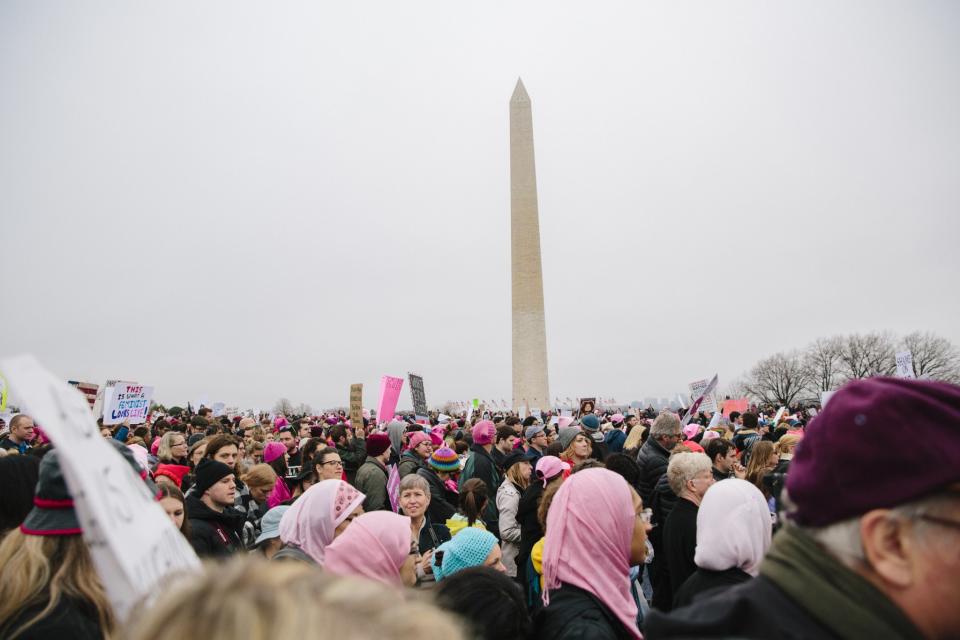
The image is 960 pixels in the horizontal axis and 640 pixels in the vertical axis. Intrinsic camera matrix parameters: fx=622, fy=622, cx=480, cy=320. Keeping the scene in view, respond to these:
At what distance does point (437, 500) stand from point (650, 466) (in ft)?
7.57

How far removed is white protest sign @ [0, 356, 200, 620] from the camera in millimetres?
936

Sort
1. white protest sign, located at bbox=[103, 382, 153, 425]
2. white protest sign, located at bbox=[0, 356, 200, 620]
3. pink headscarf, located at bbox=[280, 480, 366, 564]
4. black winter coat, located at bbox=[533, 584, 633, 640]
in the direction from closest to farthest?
white protest sign, located at bbox=[0, 356, 200, 620] → black winter coat, located at bbox=[533, 584, 633, 640] → pink headscarf, located at bbox=[280, 480, 366, 564] → white protest sign, located at bbox=[103, 382, 153, 425]

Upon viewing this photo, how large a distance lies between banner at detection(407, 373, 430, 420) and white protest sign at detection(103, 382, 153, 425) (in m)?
5.86

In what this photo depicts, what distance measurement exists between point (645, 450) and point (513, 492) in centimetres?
199

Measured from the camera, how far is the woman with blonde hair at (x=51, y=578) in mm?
1855

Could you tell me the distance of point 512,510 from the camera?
5.47m

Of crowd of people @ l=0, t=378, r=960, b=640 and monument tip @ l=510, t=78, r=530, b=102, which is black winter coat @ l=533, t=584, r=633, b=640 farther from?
monument tip @ l=510, t=78, r=530, b=102

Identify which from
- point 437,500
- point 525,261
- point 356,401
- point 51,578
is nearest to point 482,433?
point 437,500

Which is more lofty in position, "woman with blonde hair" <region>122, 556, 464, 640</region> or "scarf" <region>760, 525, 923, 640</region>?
"woman with blonde hair" <region>122, 556, 464, 640</region>

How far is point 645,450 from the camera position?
22.6 feet

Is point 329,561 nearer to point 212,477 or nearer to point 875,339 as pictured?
point 212,477

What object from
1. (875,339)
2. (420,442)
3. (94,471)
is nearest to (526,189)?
(420,442)

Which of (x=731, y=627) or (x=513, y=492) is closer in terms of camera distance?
(x=731, y=627)

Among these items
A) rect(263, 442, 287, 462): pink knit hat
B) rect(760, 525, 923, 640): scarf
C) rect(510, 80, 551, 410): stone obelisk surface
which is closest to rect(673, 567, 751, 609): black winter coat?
rect(760, 525, 923, 640): scarf
